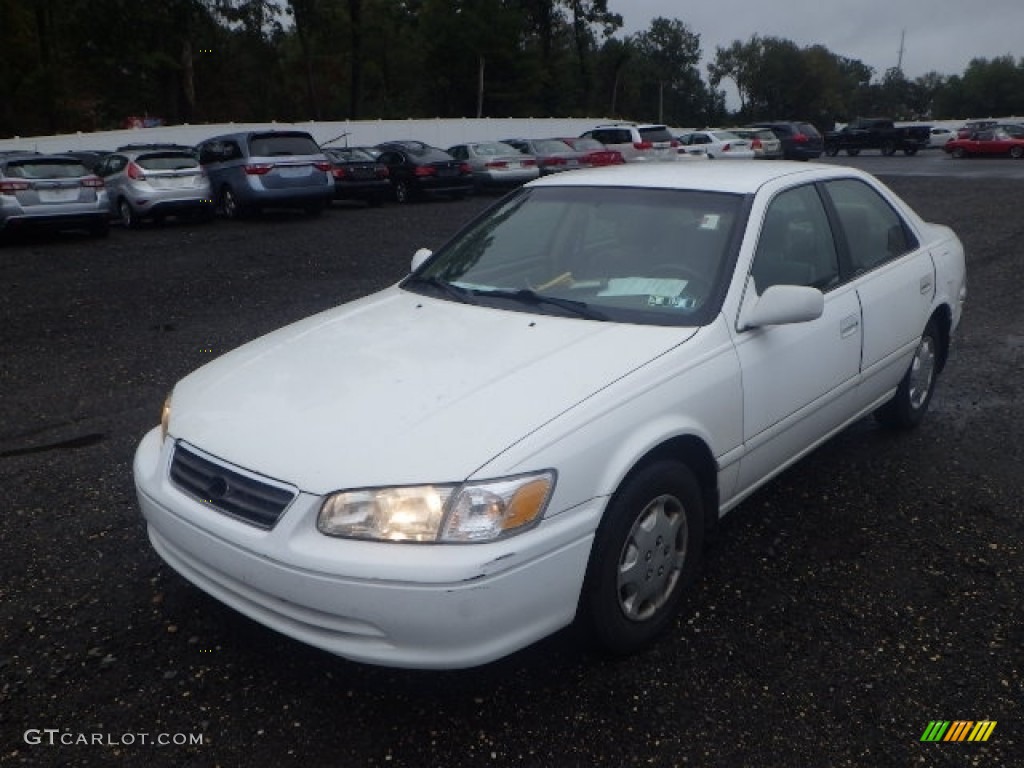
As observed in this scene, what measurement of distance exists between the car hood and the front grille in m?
0.04

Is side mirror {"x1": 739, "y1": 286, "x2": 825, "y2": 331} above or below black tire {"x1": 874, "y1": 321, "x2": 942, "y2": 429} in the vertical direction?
above

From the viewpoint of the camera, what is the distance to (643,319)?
3324 millimetres

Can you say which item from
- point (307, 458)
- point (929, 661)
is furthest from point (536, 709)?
point (929, 661)

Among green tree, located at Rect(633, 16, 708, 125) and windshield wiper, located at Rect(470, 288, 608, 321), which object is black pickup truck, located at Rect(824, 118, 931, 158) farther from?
green tree, located at Rect(633, 16, 708, 125)

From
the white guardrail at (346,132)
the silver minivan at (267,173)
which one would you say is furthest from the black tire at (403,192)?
the white guardrail at (346,132)

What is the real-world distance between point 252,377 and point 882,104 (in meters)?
118

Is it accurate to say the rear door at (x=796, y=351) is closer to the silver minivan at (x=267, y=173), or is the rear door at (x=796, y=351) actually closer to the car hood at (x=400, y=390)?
the car hood at (x=400, y=390)

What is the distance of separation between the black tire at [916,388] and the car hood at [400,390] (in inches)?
87.2

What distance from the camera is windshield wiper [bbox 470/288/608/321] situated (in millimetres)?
3420

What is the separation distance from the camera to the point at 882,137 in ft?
133

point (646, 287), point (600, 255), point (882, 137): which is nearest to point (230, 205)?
point (600, 255)

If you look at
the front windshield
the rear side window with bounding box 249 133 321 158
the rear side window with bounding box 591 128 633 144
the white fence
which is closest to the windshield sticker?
the front windshield

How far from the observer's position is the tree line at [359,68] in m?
38.5

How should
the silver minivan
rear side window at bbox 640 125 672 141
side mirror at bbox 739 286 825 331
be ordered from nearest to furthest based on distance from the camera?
side mirror at bbox 739 286 825 331
the silver minivan
rear side window at bbox 640 125 672 141
